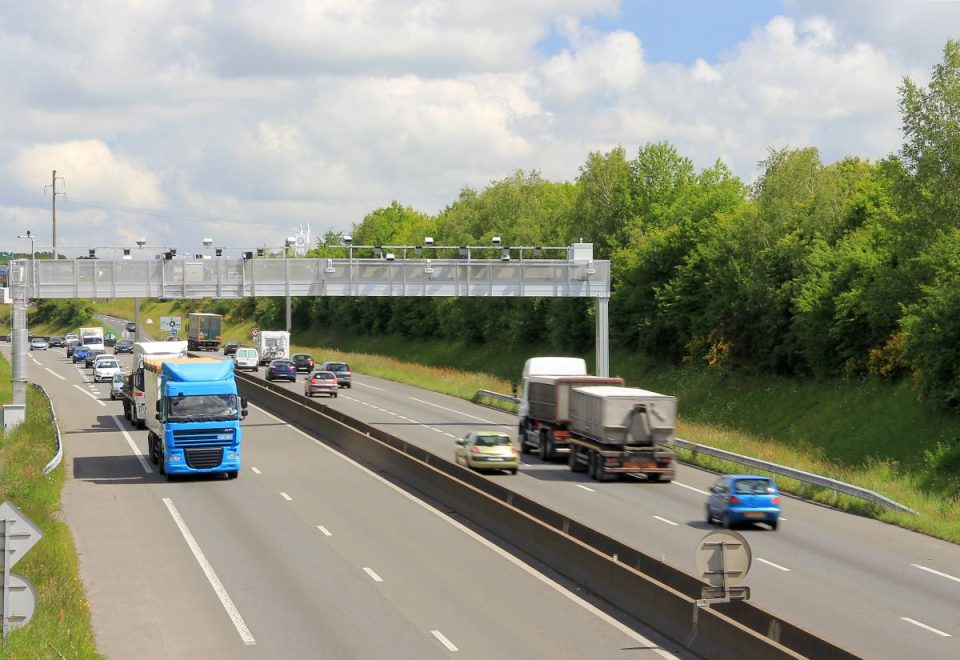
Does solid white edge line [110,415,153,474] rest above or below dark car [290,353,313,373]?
above

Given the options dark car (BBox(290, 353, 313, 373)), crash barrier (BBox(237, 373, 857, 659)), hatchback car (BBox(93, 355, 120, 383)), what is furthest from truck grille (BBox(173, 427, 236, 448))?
dark car (BBox(290, 353, 313, 373))

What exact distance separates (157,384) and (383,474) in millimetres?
8523

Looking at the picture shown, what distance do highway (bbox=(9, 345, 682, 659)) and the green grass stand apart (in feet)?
1.52

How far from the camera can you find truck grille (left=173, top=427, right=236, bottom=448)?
122ft

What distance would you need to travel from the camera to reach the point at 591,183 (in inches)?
3841

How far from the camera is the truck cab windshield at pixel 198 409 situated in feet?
122

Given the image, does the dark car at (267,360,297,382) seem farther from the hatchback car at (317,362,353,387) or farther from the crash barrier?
the crash barrier

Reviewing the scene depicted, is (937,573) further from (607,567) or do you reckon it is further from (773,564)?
(607,567)

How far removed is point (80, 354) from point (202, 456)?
278ft

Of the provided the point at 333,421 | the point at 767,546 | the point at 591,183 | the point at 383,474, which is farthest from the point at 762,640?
the point at 591,183

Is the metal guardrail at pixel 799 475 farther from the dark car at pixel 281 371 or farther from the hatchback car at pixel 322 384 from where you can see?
the dark car at pixel 281 371

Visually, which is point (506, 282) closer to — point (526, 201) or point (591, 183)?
point (591, 183)

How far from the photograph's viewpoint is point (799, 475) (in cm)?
3641

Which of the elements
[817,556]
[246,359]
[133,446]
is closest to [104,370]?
[246,359]
